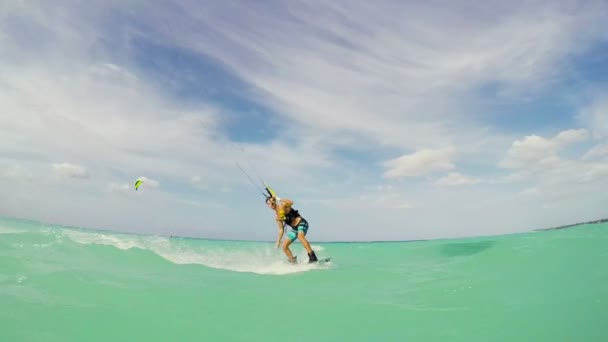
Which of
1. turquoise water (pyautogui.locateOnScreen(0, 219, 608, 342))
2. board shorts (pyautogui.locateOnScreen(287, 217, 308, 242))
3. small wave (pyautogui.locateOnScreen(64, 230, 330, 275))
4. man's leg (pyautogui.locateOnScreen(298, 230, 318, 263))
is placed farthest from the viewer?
board shorts (pyautogui.locateOnScreen(287, 217, 308, 242))

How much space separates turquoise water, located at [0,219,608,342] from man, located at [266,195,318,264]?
3782mm

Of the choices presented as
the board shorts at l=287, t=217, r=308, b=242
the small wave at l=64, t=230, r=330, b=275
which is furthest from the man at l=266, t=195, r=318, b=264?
the small wave at l=64, t=230, r=330, b=275

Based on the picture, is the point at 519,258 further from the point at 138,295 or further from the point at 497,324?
the point at 138,295

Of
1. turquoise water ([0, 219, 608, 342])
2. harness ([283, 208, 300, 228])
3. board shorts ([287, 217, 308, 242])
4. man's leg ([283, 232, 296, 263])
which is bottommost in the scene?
turquoise water ([0, 219, 608, 342])

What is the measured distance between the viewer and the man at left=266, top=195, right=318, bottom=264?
13.4 m

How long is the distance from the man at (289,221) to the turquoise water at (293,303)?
3.78 m

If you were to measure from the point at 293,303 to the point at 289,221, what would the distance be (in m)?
7.56

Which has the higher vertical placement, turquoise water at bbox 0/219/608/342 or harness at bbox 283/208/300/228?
harness at bbox 283/208/300/228

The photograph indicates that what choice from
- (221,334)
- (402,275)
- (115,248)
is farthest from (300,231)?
(221,334)

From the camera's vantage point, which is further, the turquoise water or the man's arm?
the man's arm

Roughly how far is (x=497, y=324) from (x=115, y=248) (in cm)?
1139

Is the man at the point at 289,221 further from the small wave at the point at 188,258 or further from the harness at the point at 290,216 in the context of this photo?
the small wave at the point at 188,258

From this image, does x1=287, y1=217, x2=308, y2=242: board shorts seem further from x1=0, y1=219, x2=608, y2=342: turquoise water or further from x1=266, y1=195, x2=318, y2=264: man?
x1=0, y1=219, x2=608, y2=342: turquoise water

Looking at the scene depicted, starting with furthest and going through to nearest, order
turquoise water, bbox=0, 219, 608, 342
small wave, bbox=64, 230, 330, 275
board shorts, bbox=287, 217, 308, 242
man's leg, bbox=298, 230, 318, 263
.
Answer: board shorts, bbox=287, 217, 308, 242 → man's leg, bbox=298, 230, 318, 263 → small wave, bbox=64, 230, 330, 275 → turquoise water, bbox=0, 219, 608, 342
